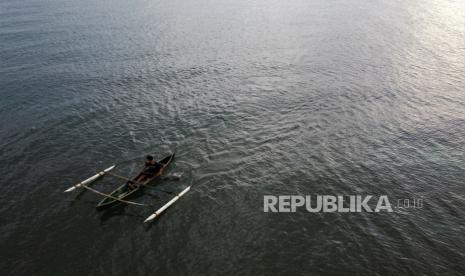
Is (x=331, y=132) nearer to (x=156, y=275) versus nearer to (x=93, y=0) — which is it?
(x=156, y=275)

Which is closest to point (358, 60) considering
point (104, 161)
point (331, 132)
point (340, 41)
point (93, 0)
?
point (340, 41)

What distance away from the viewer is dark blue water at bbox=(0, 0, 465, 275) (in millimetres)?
A: 26250

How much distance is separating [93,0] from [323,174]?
392ft

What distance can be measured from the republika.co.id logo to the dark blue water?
811 millimetres

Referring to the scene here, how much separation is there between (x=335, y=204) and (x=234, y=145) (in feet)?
45.9

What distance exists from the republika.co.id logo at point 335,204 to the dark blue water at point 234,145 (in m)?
0.81

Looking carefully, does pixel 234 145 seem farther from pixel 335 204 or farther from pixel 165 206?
pixel 335 204

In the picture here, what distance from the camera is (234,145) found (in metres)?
40.2

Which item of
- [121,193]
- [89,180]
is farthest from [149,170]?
[89,180]

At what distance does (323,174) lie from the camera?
35000 millimetres

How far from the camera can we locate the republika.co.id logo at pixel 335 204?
30.5 m

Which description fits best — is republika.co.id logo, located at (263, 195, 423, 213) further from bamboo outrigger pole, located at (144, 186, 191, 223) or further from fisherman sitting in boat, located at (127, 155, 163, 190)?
fisherman sitting in boat, located at (127, 155, 163, 190)

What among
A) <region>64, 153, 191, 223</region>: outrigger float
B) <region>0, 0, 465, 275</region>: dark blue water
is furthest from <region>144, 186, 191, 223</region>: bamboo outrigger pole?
<region>0, 0, 465, 275</region>: dark blue water

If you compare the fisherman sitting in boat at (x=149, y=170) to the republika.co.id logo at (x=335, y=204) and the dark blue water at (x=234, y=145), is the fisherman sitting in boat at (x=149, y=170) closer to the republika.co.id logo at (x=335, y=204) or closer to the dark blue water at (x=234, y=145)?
the dark blue water at (x=234, y=145)
